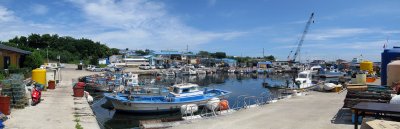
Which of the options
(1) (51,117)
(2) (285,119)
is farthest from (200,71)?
(1) (51,117)

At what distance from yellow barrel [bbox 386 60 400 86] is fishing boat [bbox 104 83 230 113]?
528 inches

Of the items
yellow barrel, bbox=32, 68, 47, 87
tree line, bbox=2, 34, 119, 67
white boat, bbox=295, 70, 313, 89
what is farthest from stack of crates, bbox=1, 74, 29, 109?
tree line, bbox=2, 34, 119, 67

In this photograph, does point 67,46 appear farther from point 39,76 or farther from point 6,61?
point 39,76

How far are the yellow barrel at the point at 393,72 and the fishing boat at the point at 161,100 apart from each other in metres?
13.4

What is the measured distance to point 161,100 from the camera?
27.5 m

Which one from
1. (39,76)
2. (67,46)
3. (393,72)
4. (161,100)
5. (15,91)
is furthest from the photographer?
(67,46)

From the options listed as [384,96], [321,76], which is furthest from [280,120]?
[321,76]

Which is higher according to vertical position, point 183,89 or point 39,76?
point 39,76

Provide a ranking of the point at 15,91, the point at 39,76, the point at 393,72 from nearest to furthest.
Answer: the point at 15,91 → the point at 393,72 → the point at 39,76

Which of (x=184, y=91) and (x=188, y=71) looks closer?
(x=184, y=91)

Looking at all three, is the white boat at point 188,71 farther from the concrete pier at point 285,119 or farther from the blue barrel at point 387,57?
the concrete pier at point 285,119

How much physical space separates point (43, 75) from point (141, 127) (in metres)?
17.1

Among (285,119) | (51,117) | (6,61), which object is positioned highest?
(6,61)

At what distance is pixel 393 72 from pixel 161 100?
16.7 m
